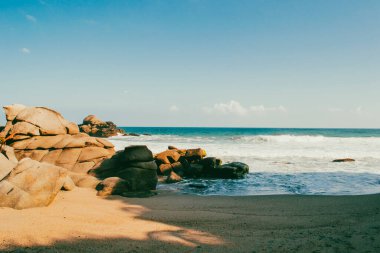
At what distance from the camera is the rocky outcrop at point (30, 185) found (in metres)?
7.12

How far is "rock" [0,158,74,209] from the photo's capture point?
23.4 feet

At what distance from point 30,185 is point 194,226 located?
460 cm

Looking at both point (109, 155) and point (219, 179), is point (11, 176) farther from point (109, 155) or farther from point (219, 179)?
point (219, 179)

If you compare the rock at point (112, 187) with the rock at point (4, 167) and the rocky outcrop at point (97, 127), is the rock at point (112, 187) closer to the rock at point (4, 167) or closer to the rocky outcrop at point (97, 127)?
the rock at point (4, 167)

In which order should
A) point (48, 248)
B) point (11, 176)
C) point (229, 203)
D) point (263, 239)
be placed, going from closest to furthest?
point (48, 248)
point (263, 239)
point (11, 176)
point (229, 203)

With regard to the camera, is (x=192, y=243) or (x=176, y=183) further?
(x=176, y=183)

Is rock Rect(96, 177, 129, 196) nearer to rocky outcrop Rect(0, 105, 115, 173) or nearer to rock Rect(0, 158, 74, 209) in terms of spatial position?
rock Rect(0, 158, 74, 209)

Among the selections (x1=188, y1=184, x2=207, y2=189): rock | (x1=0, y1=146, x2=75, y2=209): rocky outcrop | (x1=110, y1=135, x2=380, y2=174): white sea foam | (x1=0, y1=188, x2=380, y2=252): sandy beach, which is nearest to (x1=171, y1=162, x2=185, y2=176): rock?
(x1=188, y1=184, x2=207, y2=189): rock

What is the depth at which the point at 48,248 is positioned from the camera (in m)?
4.67

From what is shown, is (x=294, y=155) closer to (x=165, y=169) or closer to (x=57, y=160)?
(x=165, y=169)

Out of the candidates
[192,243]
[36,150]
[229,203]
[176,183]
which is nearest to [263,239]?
[192,243]

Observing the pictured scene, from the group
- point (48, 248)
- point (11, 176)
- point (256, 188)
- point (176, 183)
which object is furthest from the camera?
point (176, 183)

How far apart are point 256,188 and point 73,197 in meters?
7.63

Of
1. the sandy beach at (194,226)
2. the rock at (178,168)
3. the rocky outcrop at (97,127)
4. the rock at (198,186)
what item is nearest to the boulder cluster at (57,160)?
the sandy beach at (194,226)
